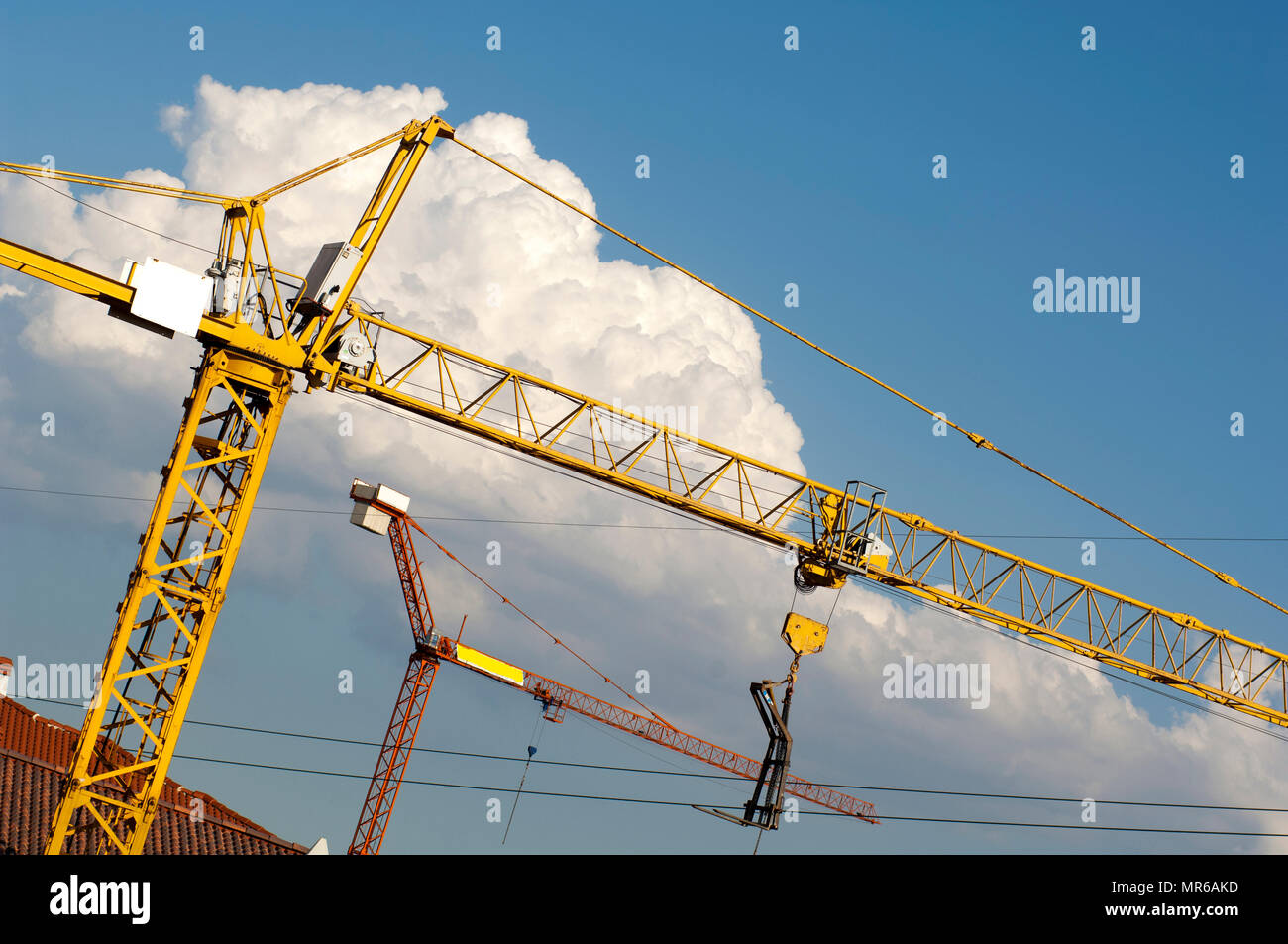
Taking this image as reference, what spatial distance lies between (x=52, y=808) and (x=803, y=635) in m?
21.6

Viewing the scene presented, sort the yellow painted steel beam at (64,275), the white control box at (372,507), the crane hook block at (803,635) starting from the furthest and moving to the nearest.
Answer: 1. the white control box at (372,507)
2. the crane hook block at (803,635)
3. the yellow painted steel beam at (64,275)

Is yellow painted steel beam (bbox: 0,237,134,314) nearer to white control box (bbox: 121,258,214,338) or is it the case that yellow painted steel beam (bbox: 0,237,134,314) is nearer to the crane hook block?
white control box (bbox: 121,258,214,338)

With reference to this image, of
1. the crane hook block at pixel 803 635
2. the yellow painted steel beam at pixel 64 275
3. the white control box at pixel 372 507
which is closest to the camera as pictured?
the yellow painted steel beam at pixel 64 275

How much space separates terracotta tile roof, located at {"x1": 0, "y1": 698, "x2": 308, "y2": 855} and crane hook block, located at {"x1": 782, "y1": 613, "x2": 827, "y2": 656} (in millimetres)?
19280

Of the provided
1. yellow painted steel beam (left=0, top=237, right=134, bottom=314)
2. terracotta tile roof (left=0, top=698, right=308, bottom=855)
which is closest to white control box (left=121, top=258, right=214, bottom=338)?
yellow painted steel beam (left=0, top=237, right=134, bottom=314)

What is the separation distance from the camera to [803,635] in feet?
97.0

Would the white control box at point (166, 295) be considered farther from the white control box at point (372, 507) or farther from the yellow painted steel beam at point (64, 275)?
the white control box at point (372, 507)

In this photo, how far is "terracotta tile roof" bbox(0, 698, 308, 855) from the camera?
1187 inches

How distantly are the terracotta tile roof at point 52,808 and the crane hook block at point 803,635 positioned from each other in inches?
759

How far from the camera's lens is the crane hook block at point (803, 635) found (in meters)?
29.3

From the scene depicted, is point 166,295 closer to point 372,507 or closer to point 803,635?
point 803,635

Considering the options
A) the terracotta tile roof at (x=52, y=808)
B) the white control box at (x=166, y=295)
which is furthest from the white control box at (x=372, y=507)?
the white control box at (x=166, y=295)
